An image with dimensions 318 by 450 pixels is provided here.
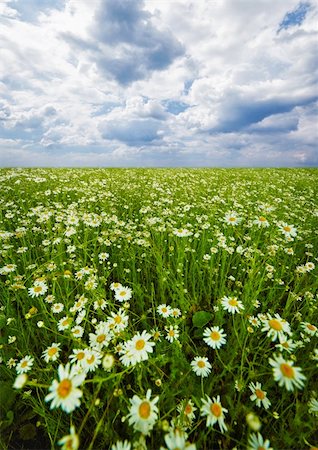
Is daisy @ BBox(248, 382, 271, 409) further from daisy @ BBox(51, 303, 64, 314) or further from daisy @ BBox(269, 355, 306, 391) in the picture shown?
daisy @ BBox(51, 303, 64, 314)

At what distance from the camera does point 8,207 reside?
4555mm

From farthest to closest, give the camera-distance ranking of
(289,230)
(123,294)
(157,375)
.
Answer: (289,230) < (123,294) < (157,375)

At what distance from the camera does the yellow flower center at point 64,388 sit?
0.95m

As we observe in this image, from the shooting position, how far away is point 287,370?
1.09 m

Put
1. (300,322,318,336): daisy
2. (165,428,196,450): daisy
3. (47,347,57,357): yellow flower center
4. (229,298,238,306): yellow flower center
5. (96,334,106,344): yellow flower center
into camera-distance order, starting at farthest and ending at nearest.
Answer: (229,298,238,306): yellow flower center, (300,322,318,336): daisy, (47,347,57,357): yellow flower center, (96,334,106,344): yellow flower center, (165,428,196,450): daisy

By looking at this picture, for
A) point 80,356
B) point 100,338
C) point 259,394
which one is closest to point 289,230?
point 259,394

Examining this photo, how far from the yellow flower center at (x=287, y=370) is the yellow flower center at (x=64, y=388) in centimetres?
93

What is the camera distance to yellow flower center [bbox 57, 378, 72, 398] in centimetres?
95

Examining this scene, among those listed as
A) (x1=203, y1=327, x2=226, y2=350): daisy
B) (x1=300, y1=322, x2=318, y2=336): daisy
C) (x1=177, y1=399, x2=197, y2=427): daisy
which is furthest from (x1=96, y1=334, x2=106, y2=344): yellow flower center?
(x1=300, y1=322, x2=318, y2=336): daisy

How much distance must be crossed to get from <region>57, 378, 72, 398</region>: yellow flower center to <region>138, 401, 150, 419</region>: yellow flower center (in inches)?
13.7

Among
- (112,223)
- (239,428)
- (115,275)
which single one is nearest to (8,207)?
(112,223)

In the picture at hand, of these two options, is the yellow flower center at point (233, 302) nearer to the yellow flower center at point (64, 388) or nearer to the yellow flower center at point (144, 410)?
the yellow flower center at point (144, 410)

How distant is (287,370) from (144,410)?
2.20ft

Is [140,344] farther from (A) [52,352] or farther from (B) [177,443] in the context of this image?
(A) [52,352]
